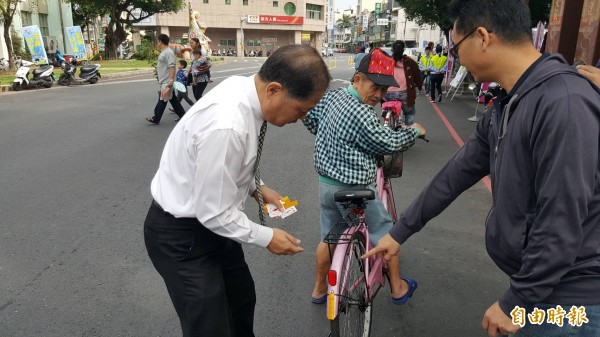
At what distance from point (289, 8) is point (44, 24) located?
4322cm

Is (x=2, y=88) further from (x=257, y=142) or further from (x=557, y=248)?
(x=557, y=248)

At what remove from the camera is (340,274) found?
7.96ft

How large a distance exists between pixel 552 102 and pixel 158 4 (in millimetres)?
41398

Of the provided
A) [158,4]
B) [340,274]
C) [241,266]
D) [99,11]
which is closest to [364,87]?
[340,274]

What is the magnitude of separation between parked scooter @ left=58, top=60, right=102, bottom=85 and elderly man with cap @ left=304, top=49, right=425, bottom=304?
54.1 feet

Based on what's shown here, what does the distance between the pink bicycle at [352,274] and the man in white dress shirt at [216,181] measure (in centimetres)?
55

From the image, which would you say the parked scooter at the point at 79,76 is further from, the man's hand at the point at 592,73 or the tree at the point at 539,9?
the man's hand at the point at 592,73

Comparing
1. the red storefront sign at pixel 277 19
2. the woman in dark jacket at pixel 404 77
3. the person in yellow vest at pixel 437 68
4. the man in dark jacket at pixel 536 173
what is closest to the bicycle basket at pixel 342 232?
the man in dark jacket at pixel 536 173

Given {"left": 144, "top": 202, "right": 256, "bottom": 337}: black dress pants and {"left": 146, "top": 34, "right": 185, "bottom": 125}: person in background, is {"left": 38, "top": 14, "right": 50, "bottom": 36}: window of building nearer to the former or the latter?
{"left": 146, "top": 34, "right": 185, "bottom": 125}: person in background

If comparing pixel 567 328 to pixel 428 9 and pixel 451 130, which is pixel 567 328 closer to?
pixel 451 130

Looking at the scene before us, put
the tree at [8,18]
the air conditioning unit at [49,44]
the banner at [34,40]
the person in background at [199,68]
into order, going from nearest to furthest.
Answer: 1. the person in background at [199,68]
2. the tree at [8,18]
3. the banner at [34,40]
4. the air conditioning unit at [49,44]

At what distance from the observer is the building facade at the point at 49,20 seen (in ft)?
90.6

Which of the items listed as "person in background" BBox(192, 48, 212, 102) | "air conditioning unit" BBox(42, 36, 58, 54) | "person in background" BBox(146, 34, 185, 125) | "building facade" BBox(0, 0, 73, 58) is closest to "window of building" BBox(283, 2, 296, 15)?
"building facade" BBox(0, 0, 73, 58)

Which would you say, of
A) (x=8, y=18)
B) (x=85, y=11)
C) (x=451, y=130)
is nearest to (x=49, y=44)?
(x=85, y=11)
